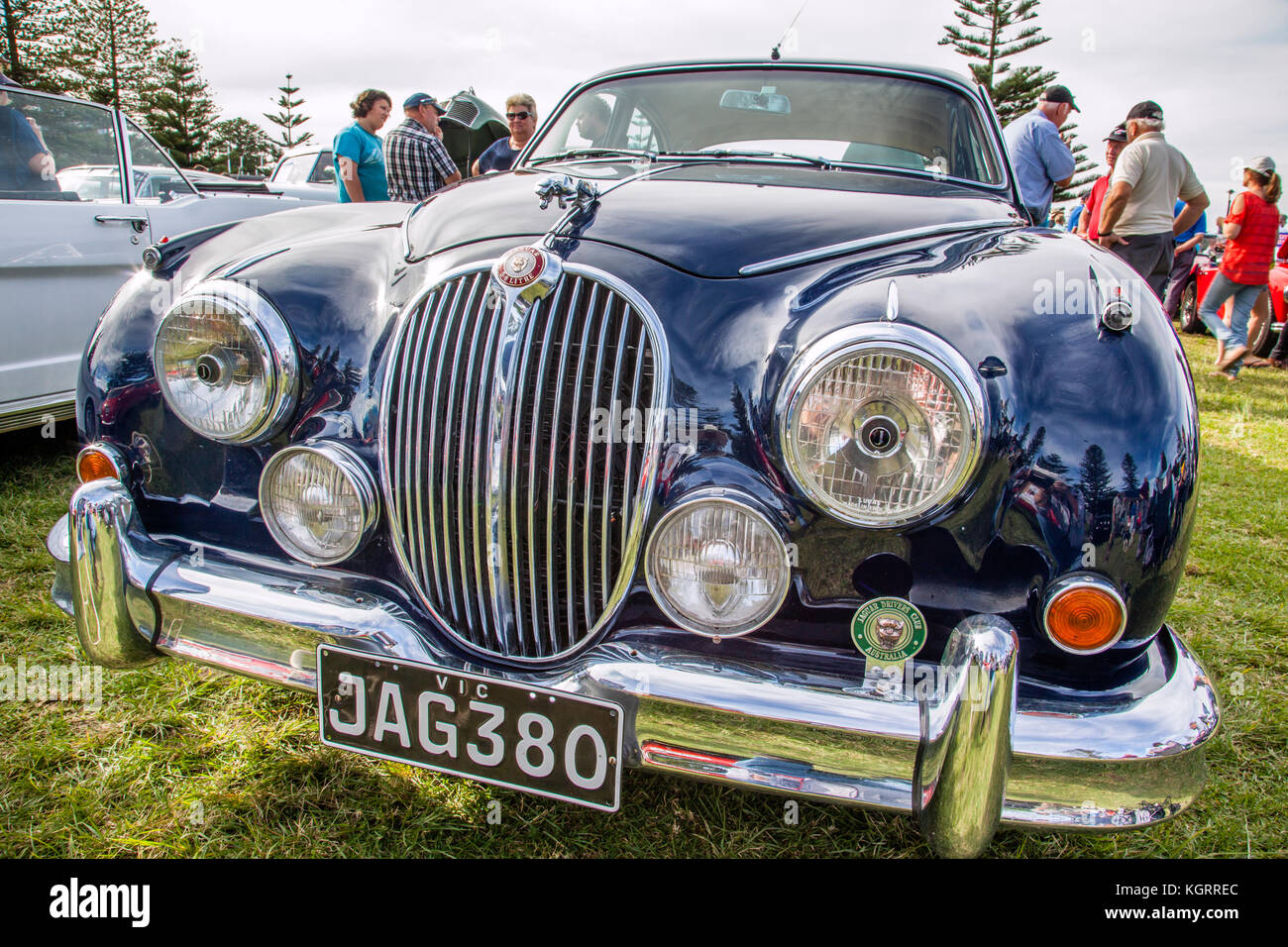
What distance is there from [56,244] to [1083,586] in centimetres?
435

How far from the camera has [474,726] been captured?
1.51 meters

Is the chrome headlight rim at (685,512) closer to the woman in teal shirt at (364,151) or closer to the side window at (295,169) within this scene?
the woman in teal shirt at (364,151)

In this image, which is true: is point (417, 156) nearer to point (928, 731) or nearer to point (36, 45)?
point (928, 731)

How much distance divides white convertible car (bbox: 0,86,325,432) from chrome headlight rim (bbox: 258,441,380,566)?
269 centimetres

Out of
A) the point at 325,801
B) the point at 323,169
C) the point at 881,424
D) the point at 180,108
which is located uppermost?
the point at 180,108

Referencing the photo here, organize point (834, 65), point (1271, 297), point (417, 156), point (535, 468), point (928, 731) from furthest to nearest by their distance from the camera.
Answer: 1. point (1271, 297)
2. point (417, 156)
3. point (834, 65)
4. point (535, 468)
5. point (928, 731)

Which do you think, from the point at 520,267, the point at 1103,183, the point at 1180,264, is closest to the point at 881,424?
the point at 520,267

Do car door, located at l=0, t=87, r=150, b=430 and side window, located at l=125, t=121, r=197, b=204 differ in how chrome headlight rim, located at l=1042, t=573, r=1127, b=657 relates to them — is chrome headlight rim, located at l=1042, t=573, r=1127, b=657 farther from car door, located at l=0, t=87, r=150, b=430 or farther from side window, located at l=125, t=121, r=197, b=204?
side window, located at l=125, t=121, r=197, b=204

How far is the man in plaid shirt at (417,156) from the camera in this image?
5332mm

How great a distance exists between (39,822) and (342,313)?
1.28m

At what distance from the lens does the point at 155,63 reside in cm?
3997

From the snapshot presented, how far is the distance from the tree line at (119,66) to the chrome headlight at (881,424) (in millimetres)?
32713

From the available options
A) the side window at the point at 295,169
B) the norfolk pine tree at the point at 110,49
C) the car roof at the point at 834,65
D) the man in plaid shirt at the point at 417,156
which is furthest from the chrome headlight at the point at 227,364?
the norfolk pine tree at the point at 110,49
